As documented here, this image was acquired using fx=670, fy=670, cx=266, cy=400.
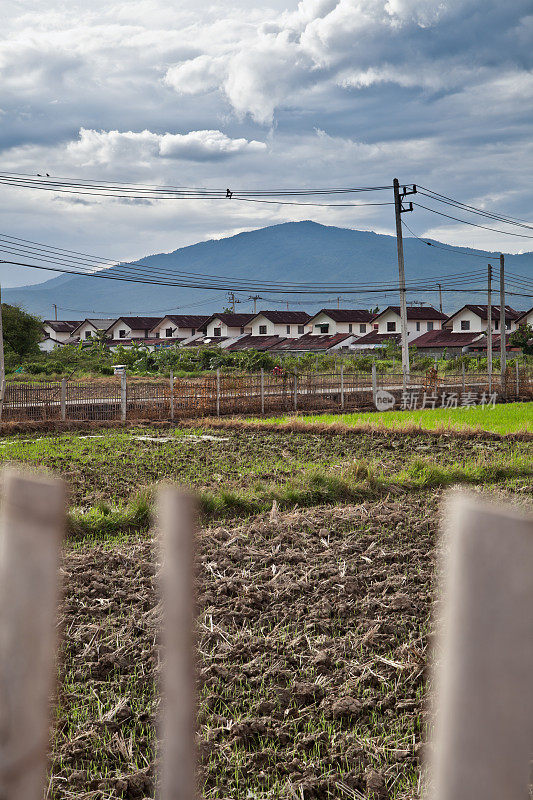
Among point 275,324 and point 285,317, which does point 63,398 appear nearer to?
point 275,324

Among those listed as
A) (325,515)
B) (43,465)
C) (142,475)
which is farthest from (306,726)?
(43,465)

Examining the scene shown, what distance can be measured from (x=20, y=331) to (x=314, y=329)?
3455 centimetres

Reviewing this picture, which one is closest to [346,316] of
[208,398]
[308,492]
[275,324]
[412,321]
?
[412,321]

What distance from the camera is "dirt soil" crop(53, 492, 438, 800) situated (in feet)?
11.1

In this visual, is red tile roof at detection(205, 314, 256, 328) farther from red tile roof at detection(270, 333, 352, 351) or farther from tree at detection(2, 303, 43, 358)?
tree at detection(2, 303, 43, 358)

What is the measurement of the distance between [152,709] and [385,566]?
329cm

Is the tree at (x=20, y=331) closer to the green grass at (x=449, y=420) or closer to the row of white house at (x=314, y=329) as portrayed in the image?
the row of white house at (x=314, y=329)

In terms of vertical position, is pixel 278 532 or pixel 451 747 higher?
pixel 451 747

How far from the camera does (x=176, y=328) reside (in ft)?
259

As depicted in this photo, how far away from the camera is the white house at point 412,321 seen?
6800 centimetres

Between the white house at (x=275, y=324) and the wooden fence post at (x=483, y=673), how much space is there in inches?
2789

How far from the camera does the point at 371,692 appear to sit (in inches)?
162

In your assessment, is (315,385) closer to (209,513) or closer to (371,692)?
→ (209,513)

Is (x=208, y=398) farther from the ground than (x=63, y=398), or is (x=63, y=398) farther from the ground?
(x=63, y=398)
